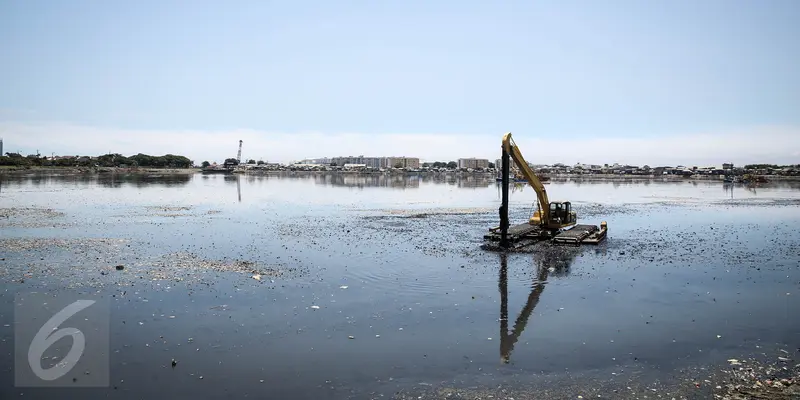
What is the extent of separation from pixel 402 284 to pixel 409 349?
288 inches

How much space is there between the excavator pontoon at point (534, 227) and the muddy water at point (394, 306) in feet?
5.47

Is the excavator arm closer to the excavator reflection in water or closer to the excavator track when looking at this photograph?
the excavator track

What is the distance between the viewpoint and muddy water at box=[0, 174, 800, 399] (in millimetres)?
12273

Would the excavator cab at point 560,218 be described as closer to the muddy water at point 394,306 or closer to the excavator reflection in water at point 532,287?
the muddy water at point 394,306

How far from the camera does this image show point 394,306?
18.0 m

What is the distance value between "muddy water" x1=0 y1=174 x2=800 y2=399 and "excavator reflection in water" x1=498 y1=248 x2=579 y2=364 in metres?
0.10

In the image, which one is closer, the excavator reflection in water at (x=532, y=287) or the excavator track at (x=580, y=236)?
the excavator reflection in water at (x=532, y=287)
